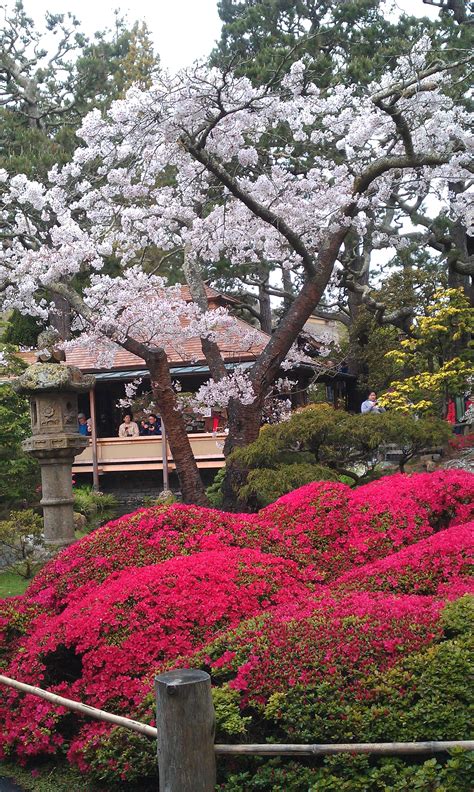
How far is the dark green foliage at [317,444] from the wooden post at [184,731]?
6.28 m

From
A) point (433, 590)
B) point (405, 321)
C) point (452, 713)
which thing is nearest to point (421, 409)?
point (405, 321)

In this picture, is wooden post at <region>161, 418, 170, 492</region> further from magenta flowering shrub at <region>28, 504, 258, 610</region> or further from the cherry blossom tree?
magenta flowering shrub at <region>28, 504, 258, 610</region>

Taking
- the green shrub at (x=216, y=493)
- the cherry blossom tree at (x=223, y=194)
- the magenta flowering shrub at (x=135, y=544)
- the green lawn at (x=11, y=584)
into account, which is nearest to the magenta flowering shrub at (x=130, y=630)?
the magenta flowering shrub at (x=135, y=544)

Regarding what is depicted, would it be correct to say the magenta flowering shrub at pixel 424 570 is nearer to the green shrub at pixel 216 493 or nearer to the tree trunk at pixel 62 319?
the green shrub at pixel 216 493

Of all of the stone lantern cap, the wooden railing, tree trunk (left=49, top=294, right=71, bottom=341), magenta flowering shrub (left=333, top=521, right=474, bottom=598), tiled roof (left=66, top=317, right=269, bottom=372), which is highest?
tree trunk (left=49, top=294, right=71, bottom=341)

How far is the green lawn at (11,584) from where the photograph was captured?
31.2ft

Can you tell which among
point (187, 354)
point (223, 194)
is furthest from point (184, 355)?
point (223, 194)

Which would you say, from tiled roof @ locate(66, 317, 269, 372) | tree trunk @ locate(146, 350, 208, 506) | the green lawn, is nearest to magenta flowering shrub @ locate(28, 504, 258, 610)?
the green lawn

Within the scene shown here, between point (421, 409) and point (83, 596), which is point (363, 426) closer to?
point (83, 596)

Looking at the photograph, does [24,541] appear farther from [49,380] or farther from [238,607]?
[238,607]

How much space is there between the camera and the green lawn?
9.50 m

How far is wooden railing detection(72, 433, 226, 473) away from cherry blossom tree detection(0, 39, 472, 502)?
6127mm

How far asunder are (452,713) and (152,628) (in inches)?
68.6

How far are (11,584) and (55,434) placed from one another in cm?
229
